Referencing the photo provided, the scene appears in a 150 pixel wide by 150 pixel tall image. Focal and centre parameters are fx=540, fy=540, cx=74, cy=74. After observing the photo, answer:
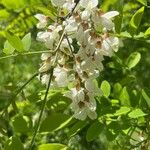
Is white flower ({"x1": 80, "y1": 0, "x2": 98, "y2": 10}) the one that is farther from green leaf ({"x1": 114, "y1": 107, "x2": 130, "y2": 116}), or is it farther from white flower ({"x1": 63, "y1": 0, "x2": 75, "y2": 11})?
green leaf ({"x1": 114, "y1": 107, "x2": 130, "y2": 116})

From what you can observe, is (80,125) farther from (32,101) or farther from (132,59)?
(132,59)

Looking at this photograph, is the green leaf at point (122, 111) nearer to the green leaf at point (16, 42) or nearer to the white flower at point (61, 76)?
the white flower at point (61, 76)

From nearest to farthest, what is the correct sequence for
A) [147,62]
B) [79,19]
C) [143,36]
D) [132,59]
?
[79,19], [143,36], [132,59], [147,62]

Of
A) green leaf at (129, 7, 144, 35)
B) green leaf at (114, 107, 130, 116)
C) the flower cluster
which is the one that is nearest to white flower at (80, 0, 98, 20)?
the flower cluster

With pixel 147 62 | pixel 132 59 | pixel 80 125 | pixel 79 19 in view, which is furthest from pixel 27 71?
pixel 79 19

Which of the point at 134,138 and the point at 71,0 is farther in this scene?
the point at 134,138

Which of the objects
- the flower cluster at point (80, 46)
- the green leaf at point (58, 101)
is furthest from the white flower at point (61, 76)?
the green leaf at point (58, 101)

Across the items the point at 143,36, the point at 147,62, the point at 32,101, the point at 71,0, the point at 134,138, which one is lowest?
the point at 147,62
